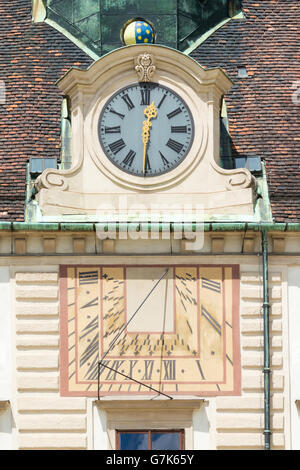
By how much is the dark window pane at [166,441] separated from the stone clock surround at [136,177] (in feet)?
12.0

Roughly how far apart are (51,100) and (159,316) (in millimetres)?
4944

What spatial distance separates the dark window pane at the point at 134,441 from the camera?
33250mm

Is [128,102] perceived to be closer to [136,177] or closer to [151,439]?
[136,177]

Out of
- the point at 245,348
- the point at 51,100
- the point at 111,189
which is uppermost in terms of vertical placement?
the point at 51,100

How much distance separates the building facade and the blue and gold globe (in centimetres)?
122

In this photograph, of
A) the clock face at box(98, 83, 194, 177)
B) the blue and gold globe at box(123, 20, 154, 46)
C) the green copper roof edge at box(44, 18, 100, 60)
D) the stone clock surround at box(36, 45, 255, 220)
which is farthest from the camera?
the green copper roof edge at box(44, 18, 100, 60)

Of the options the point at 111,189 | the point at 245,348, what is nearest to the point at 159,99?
the point at 111,189

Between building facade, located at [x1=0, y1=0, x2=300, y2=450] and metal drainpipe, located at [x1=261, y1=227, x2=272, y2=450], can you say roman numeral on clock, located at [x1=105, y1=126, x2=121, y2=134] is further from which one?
metal drainpipe, located at [x1=261, y1=227, x2=272, y2=450]

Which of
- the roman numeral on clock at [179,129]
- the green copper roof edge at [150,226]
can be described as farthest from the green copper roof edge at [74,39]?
the green copper roof edge at [150,226]

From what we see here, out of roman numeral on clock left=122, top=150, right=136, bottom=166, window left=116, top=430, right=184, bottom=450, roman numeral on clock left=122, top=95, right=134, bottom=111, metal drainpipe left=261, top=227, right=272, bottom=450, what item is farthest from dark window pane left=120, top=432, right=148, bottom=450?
roman numeral on clock left=122, top=95, right=134, bottom=111

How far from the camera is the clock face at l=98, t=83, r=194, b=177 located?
34438mm
